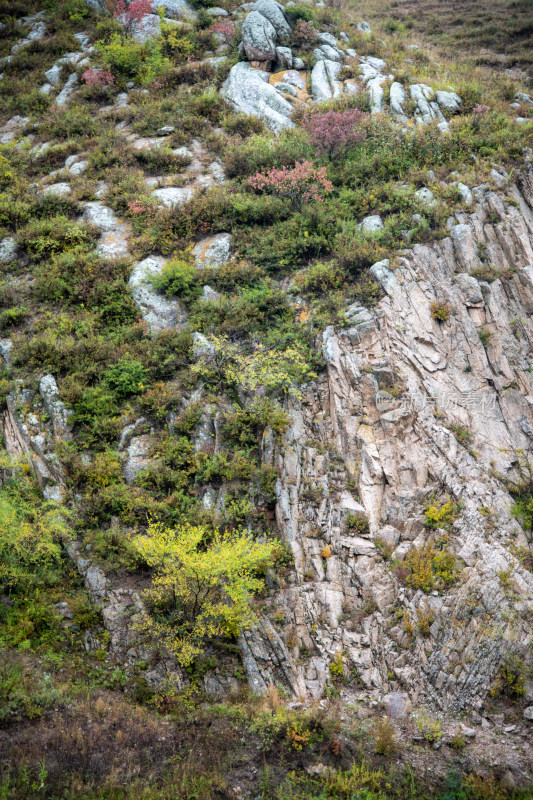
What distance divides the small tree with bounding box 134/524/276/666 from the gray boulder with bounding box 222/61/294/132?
68.3 ft

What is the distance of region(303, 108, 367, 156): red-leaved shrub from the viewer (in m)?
19.0

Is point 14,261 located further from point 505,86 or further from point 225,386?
point 505,86

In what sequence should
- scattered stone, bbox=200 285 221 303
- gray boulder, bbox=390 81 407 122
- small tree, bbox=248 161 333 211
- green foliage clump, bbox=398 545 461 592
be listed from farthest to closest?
gray boulder, bbox=390 81 407 122, small tree, bbox=248 161 333 211, scattered stone, bbox=200 285 221 303, green foliage clump, bbox=398 545 461 592

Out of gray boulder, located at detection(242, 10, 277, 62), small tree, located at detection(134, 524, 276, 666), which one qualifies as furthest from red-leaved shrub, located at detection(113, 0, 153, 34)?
small tree, located at detection(134, 524, 276, 666)

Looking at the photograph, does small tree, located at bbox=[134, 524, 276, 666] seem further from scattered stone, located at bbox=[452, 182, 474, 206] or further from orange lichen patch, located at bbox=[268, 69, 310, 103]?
orange lichen patch, located at bbox=[268, 69, 310, 103]

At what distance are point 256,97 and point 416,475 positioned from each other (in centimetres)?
2198

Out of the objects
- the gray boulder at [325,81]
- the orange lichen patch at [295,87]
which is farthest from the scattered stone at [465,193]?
the orange lichen patch at [295,87]

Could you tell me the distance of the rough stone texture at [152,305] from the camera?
15570 mm

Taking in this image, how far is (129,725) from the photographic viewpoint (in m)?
8.62

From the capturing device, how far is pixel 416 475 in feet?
39.9

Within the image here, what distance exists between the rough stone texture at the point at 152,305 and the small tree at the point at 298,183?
5996 mm

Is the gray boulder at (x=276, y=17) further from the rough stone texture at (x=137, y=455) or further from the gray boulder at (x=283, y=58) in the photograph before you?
the rough stone texture at (x=137, y=455)

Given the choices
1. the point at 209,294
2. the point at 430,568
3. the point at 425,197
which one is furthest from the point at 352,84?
the point at 430,568

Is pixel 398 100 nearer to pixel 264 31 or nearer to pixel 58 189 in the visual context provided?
pixel 264 31
